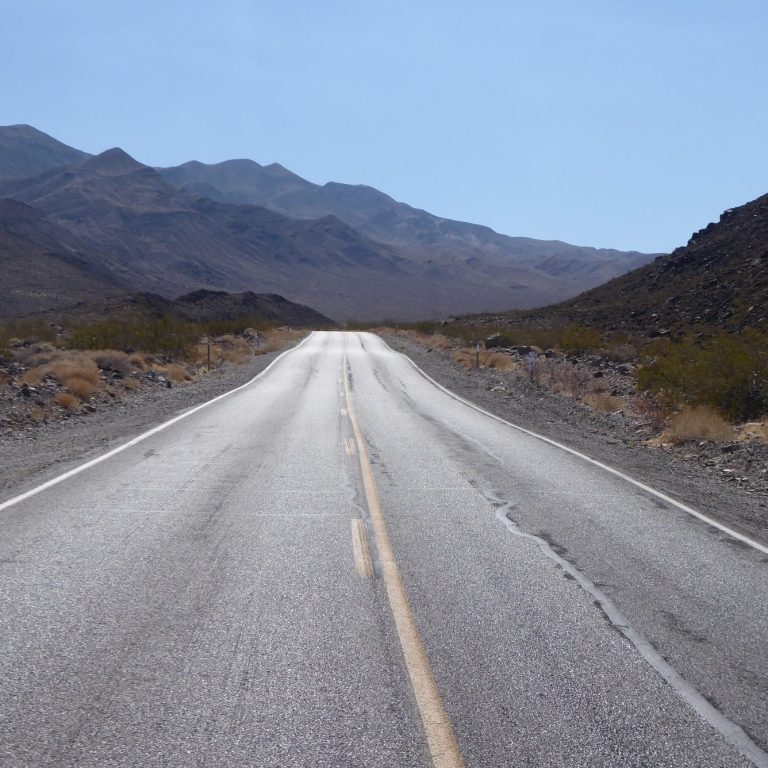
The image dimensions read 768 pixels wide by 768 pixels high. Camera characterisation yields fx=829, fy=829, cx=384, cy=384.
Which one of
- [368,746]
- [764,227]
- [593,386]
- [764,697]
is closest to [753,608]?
[764,697]

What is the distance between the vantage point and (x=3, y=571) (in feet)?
22.2

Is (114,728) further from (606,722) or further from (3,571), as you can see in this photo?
→ (3,571)

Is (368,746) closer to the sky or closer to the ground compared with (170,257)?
closer to the ground

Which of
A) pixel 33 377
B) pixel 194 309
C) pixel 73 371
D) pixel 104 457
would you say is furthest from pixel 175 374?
pixel 194 309

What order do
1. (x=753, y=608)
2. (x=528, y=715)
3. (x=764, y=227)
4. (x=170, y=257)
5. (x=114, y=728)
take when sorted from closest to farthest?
1. (x=114, y=728)
2. (x=528, y=715)
3. (x=753, y=608)
4. (x=764, y=227)
5. (x=170, y=257)

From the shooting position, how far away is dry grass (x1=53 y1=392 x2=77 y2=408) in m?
19.6

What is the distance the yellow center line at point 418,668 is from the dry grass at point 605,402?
15.6 m

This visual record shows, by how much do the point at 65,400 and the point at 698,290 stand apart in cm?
3736

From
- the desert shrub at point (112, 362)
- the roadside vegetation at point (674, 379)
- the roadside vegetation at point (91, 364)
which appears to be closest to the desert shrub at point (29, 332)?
the roadside vegetation at point (91, 364)

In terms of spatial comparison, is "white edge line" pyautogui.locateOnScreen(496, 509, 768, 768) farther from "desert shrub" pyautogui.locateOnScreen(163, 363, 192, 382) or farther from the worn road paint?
"desert shrub" pyautogui.locateOnScreen(163, 363, 192, 382)

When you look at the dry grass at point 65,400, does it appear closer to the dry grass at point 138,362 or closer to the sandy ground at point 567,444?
the sandy ground at point 567,444

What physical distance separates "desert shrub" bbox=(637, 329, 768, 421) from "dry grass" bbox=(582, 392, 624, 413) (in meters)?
1.43

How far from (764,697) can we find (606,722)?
1.12 m

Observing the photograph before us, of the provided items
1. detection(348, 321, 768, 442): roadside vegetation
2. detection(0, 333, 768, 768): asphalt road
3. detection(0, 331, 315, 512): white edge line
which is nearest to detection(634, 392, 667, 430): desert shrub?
detection(348, 321, 768, 442): roadside vegetation
